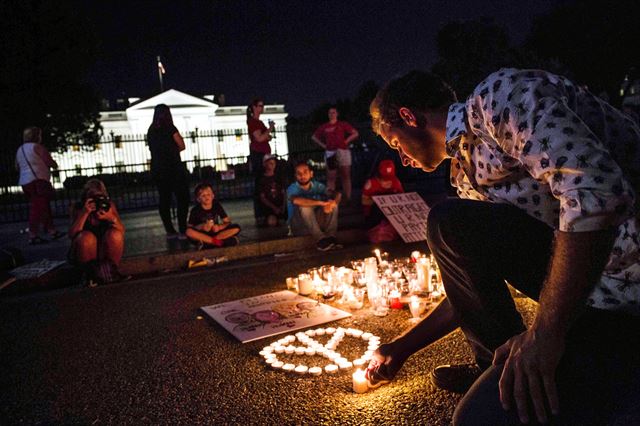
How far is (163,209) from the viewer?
26.6ft

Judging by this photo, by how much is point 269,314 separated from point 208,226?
313 centimetres

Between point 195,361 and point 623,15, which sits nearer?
point 195,361

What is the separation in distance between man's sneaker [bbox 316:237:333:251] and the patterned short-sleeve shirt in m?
5.44

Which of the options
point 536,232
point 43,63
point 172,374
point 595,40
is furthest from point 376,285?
point 595,40

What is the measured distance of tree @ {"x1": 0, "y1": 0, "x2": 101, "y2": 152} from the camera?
2427cm

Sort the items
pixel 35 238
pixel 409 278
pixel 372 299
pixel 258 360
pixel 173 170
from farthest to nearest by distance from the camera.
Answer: pixel 35 238
pixel 173 170
pixel 409 278
pixel 372 299
pixel 258 360

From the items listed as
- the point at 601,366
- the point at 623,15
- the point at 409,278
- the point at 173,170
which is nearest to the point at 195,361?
the point at 409,278

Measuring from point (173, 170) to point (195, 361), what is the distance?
191 inches

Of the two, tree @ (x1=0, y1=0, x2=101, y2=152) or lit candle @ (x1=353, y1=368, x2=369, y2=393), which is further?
tree @ (x1=0, y1=0, x2=101, y2=152)

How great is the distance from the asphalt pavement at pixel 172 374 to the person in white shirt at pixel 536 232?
29.8 inches

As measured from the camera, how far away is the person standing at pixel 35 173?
8727mm

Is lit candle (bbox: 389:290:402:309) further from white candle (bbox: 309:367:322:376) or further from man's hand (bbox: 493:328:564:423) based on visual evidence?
man's hand (bbox: 493:328:564:423)

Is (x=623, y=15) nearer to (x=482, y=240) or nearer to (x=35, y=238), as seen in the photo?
(x=35, y=238)

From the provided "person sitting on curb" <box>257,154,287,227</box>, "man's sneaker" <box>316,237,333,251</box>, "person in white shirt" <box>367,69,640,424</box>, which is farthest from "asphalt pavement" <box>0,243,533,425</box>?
"person sitting on curb" <box>257,154,287,227</box>
